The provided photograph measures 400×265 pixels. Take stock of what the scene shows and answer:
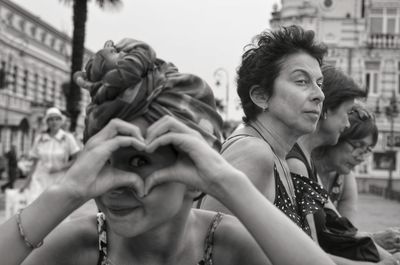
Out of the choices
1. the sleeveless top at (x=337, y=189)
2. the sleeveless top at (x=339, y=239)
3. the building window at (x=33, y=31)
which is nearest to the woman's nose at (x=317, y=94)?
the sleeveless top at (x=339, y=239)

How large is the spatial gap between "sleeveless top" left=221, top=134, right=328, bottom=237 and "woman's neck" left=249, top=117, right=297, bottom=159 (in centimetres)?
9

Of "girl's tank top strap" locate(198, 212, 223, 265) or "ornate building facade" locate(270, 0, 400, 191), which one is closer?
"girl's tank top strap" locate(198, 212, 223, 265)

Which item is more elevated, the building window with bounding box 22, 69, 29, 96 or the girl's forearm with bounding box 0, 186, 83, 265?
the building window with bounding box 22, 69, 29, 96

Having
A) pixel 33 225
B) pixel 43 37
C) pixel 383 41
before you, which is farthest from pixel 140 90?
pixel 43 37

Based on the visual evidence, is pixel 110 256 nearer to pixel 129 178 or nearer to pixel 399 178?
pixel 129 178

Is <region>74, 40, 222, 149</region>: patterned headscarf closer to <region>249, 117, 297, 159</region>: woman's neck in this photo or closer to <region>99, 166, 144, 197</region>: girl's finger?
<region>99, 166, 144, 197</region>: girl's finger

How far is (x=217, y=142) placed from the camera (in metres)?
1.92

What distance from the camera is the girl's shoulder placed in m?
1.99

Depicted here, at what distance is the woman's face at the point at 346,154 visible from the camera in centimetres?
414

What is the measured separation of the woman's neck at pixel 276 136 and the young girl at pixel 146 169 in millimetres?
1017

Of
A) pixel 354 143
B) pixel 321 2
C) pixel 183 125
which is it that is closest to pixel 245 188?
pixel 183 125

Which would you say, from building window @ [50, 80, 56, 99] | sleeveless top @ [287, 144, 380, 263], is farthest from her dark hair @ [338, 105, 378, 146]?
building window @ [50, 80, 56, 99]

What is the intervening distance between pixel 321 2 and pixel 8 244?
116ft

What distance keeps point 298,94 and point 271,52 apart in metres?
0.24
